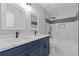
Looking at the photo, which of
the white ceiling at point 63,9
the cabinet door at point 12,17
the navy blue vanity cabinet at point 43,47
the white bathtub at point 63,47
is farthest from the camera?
the white ceiling at point 63,9

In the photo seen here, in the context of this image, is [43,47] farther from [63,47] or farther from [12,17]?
[63,47]

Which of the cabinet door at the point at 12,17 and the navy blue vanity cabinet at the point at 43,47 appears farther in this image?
Result: the navy blue vanity cabinet at the point at 43,47

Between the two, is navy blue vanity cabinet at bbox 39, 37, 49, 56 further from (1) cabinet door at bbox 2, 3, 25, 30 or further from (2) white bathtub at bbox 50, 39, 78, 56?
(2) white bathtub at bbox 50, 39, 78, 56

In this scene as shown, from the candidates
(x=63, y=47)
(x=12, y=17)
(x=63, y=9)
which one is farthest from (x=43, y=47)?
(x=63, y=9)

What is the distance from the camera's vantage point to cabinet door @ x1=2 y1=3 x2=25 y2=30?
146 cm

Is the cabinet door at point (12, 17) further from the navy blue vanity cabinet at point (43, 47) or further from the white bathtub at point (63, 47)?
the white bathtub at point (63, 47)

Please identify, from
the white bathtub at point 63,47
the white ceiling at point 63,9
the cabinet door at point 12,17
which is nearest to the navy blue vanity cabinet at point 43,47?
the cabinet door at point 12,17

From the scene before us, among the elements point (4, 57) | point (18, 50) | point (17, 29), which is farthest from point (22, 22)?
point (4, 57)

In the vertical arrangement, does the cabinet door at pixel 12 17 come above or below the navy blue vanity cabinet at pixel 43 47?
above

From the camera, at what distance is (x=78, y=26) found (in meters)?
3.40

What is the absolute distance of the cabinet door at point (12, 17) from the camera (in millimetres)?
1458

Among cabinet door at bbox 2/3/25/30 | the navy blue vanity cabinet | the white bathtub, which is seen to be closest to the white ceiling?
the white bathtub

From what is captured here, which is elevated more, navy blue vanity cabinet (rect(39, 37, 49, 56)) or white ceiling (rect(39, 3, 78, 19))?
white ceiling (rect(39, 3, 78, 19))

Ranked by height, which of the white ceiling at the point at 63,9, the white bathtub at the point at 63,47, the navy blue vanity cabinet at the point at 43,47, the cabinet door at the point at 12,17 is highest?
the white ceiling at the point at 63,9
